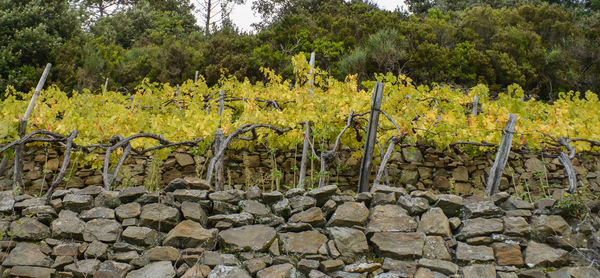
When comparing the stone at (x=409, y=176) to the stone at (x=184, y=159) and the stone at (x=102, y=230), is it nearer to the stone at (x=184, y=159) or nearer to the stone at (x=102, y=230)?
the stone at (x=184, y=159)

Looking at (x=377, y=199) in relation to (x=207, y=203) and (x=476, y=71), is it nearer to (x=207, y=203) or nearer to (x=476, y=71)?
(x=207, y=203)

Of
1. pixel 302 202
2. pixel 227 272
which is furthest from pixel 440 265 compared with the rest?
pixel 227 272

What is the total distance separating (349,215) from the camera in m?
2.85

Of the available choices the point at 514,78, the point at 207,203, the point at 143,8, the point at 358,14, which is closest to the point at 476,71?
the point at 514,78

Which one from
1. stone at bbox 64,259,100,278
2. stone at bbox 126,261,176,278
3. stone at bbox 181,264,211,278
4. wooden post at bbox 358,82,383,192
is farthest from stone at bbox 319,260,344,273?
stone at bbox 64,259,100,278

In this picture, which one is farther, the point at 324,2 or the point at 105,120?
the point at 324,2

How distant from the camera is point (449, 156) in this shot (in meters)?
5.18

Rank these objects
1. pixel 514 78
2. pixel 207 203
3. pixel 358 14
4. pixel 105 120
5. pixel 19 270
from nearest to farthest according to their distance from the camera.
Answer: pixel 19 270 → pixel 207 203 → pixel 105 120 → pixel 514 78 → pixel 358 14

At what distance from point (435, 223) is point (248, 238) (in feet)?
4.04

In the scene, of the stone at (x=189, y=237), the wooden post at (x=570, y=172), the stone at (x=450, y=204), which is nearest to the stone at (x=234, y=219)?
the stone at (x=189, y=237)

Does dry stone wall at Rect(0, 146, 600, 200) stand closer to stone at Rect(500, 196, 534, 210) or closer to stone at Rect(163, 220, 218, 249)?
stone at Rect(500, 196, 534, 210)

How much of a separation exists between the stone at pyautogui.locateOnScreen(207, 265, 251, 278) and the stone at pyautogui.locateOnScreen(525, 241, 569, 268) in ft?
5.75

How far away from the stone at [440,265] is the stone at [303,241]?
2.06 feet

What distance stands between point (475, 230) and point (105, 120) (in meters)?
3.78
